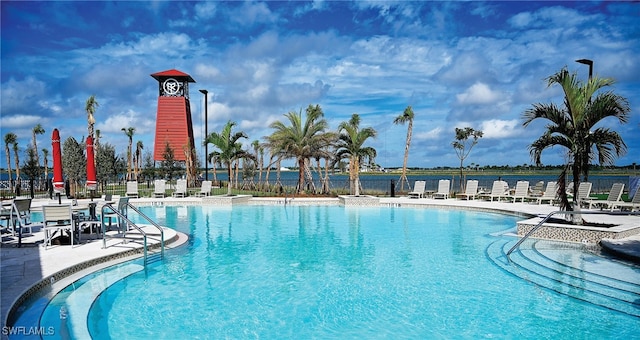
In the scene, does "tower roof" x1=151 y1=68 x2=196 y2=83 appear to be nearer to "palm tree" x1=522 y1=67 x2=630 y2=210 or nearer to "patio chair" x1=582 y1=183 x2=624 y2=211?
"patio chair" x1=582 y1=183 x2=624 y2=211

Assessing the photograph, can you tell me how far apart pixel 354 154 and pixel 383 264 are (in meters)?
14.3

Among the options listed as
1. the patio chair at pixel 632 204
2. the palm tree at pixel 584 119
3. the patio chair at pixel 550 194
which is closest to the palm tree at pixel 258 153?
the patio chair at pixel 550 194

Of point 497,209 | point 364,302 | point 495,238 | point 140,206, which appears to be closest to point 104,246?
point 364,302

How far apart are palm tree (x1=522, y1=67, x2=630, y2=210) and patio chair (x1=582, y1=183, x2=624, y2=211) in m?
5.37

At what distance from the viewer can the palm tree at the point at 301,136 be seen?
940 inches

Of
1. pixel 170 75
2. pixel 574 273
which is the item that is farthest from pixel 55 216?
pixel 170 75

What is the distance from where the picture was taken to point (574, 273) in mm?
7492

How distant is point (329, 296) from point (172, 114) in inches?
1635

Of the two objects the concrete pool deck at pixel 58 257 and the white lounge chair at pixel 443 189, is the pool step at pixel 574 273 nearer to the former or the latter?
the concrete pool deck at pixel 58 257

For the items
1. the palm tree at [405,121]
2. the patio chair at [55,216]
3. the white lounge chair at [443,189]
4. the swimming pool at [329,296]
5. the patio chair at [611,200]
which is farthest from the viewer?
the palm tree at [405,121]

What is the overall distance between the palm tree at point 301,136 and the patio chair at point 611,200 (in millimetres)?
13131

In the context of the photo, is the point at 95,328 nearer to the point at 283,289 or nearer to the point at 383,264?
the point at 283,289

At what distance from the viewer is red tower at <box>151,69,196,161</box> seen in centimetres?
4372

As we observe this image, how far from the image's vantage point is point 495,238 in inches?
435
